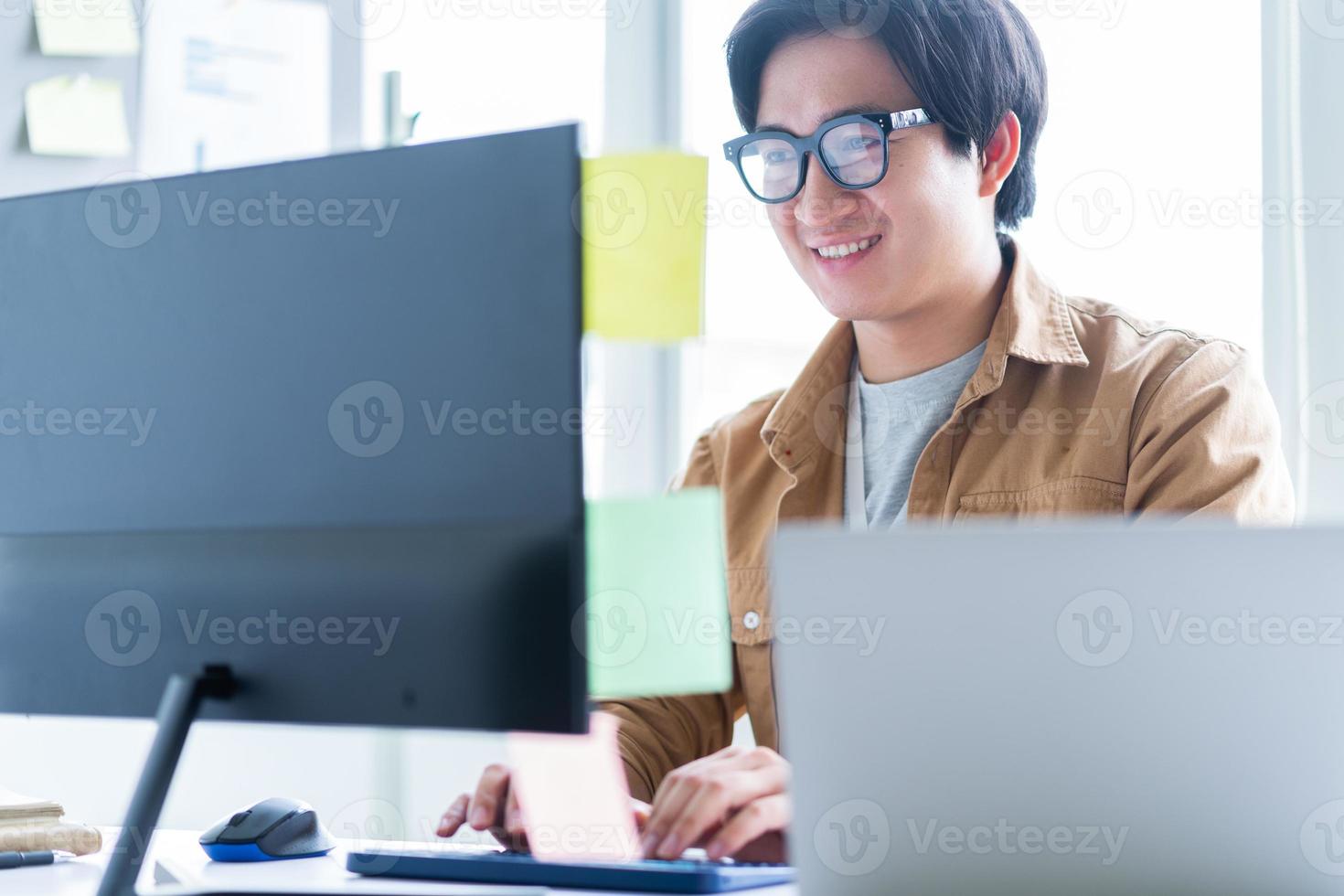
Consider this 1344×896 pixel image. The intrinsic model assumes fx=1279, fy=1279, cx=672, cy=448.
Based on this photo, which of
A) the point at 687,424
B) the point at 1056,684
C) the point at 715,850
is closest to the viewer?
the point at 1056,684

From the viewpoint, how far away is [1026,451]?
4.68ft

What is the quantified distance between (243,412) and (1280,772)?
1.99 ft

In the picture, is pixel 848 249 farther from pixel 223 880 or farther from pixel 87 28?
pixel 87 28

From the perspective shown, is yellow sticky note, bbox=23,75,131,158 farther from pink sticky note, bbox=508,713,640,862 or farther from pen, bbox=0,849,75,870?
pink sticky note, bbox=508,713,640,862

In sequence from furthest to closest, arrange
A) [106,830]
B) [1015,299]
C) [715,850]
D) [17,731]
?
1. [17,731]
2. [1015,299]
3. [106,830]
4. [715,850]

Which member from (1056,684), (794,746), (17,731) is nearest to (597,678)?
(794,746)

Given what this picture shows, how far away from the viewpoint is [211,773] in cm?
210

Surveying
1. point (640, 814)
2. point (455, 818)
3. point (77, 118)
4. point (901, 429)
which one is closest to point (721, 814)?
point (640, 814)

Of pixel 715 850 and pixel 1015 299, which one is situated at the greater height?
pixel 1015 299

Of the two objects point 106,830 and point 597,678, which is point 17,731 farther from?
point 597,678

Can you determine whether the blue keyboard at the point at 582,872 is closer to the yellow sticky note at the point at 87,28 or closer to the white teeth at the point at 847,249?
the white teeth at the point at 847,249

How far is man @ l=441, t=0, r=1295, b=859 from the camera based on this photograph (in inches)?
52.9

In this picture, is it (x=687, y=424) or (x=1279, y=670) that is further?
(x=687, y=424)

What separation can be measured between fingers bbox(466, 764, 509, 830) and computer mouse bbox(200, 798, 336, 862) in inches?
5.6
